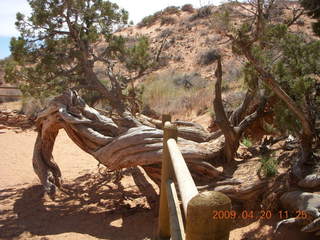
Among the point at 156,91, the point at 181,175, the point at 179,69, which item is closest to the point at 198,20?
the point at 179,69

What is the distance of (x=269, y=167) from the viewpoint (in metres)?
5.08

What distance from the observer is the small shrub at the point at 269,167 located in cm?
506

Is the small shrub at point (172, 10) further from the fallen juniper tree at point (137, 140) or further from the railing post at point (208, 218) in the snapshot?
the railing post at point (208, 218)

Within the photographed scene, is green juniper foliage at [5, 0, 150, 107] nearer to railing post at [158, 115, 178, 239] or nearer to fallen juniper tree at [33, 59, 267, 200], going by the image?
fallen juniper tree at [33, 59, 267, 200]

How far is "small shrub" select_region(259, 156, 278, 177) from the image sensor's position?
16.6 feet

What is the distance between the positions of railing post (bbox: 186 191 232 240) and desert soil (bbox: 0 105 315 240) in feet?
10.4

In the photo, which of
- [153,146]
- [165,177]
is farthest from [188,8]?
[165,177]

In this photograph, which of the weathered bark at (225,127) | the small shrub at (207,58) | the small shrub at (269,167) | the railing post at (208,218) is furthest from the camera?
the small shrub at (207,58)

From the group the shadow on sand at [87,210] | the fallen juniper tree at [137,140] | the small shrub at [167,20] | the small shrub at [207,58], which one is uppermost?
Answer: the small shrub at [167,20]

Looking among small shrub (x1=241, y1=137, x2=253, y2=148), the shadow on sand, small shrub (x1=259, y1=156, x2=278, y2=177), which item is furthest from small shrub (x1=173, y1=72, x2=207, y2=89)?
small shrub (x1=259, y1=156, x2=278, y2=177)

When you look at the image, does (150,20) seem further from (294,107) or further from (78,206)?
(294,107)

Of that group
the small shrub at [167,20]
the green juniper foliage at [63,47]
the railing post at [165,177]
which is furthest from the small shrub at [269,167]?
the small shrub at [167,20]

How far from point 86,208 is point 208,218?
572cm

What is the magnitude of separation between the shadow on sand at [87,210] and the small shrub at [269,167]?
198 centimetres
